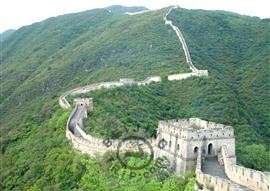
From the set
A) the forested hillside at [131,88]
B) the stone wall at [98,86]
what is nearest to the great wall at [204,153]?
the forested hillside at [131,88]

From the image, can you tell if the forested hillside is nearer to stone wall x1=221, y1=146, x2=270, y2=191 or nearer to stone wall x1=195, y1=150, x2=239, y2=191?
stone wall x1=195, y1=150, x2=239, y2=191

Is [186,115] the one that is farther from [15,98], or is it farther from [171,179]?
[15,98]

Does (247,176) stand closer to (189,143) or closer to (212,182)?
(212,182)

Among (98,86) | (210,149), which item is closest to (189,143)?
(210,149)

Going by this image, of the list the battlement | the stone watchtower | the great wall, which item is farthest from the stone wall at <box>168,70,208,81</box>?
the stone watchtower

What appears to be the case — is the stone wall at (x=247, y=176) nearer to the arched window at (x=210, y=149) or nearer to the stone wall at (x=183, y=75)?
the arched window at (x=210, y=149)

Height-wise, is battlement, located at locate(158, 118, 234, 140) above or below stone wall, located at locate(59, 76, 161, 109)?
above

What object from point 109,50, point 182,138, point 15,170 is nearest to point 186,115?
point 15,170
